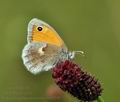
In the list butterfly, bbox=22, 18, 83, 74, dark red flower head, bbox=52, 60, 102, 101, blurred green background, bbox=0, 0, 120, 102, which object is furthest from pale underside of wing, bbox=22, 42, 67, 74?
blurred green background, bbox=0, 0, 120, 102

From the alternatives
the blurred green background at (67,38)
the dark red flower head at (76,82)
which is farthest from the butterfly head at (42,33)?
the blurred green background at (67,38)

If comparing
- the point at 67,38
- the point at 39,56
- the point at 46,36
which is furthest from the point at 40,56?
the point at 67,38

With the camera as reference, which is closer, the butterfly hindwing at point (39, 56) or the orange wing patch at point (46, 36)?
the butterfly hindwing at point (39, 56)

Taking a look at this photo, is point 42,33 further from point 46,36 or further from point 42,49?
point 42,49

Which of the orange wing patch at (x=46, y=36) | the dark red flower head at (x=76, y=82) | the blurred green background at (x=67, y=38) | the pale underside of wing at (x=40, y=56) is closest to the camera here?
the dark red flower head at (x=76, y=82)

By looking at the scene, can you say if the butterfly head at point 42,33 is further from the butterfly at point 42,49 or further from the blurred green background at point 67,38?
the blurred green background at point 67,38
